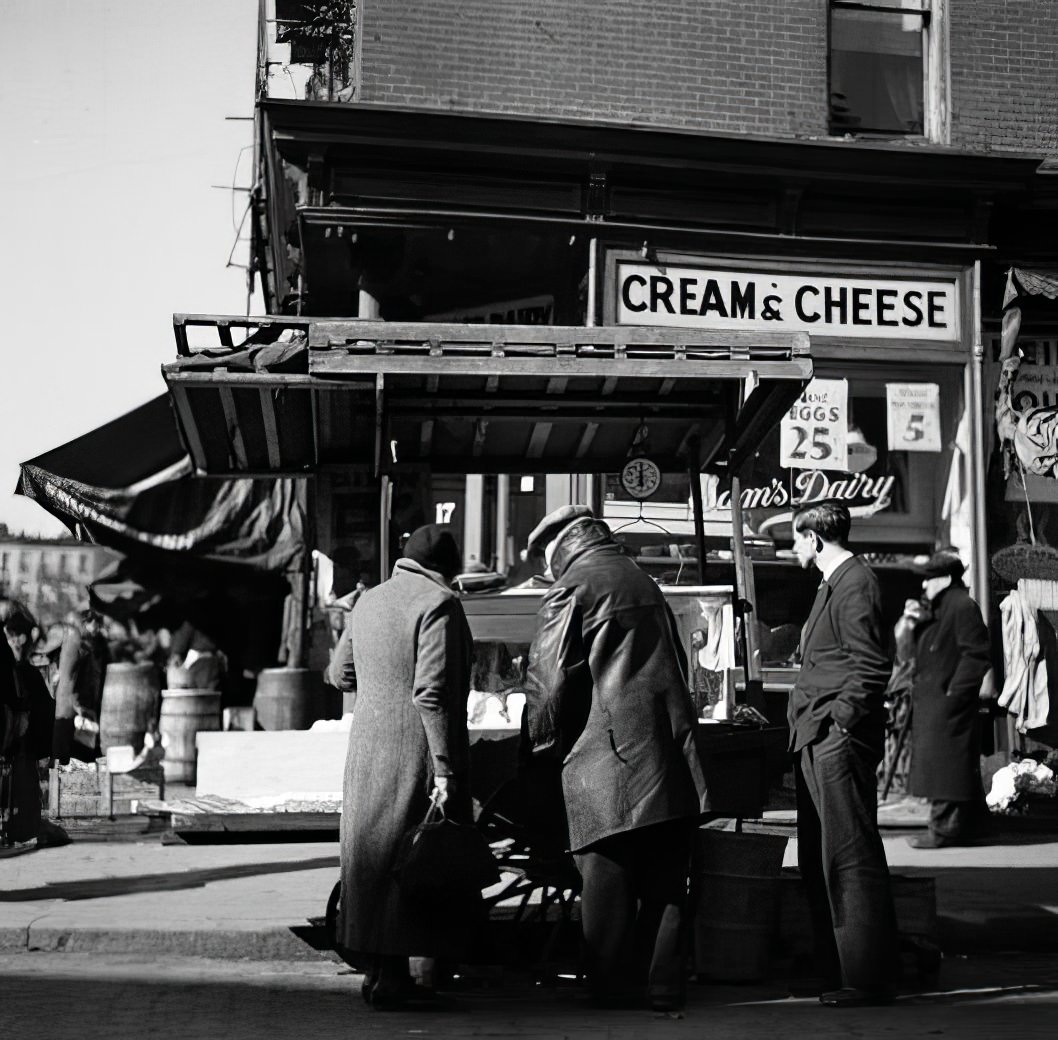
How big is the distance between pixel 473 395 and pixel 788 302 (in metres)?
4.53

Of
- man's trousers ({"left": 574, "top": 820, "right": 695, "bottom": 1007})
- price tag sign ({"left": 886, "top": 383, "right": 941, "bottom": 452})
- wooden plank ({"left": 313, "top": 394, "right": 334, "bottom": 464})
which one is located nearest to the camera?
man's trousers ({"left": 574, "top": 820, "right": 695, "bottom": 1007})

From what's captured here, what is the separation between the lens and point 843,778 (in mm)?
5684

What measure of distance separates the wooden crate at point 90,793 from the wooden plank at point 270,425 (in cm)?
314

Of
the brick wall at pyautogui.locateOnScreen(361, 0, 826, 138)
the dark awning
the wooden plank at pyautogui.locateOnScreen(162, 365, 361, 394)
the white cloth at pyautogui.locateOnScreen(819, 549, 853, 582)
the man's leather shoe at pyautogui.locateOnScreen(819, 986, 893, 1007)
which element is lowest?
the man's leather shoe at pyautogui.locateOnScreen(819, 986, 893, 1007)

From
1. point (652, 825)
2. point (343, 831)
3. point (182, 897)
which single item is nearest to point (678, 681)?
point (652, 825)

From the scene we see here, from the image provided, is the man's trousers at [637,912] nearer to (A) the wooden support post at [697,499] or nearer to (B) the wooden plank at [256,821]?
(A) the wooden support post at [697,499]

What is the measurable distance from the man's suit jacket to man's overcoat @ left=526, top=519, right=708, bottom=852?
0.51 m

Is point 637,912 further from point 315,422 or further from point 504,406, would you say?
point 315,422

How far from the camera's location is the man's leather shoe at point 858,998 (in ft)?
18.3

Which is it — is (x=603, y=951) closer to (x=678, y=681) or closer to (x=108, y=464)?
(x=678, y=681)

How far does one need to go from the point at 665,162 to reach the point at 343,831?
26.1ft

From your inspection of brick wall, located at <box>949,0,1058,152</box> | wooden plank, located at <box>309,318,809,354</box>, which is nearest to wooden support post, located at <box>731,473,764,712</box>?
wooden plank, located at <box>309,318,809,354</box>

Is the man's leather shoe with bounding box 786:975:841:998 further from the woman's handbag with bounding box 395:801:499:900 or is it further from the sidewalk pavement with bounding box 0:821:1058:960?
the woman's handbag with bounding box 395:801:499:900

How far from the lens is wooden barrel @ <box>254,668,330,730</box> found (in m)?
13.2
